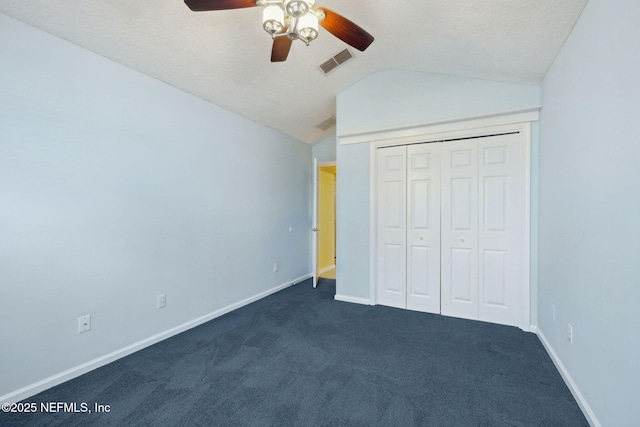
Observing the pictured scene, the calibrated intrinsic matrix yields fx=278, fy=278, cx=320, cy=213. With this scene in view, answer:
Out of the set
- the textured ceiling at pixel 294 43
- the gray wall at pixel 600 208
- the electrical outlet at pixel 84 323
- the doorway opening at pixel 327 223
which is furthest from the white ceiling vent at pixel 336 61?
the electrical outlet at pixel 84 323

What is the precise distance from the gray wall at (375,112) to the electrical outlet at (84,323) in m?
2.61

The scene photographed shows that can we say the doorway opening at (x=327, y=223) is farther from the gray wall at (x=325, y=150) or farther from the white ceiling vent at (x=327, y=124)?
the white ceiling vent at (x=327, y=124)

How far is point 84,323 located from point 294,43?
2966 millimetres

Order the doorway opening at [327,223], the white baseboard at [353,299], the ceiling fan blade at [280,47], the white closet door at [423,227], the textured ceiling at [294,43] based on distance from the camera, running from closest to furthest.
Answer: the ceiling fan blade at [280,47], the textured ceiling at [294,43], the white closet door at [423,227], the white baseboard at [353,299], the doorway opening at [327,223]

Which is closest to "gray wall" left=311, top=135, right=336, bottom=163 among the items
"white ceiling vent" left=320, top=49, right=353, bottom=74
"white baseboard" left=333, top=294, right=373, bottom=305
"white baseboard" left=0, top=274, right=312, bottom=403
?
"white ceiling vent" left=320, top=49, right=353, bottom=74

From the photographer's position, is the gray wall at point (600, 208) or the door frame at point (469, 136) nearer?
the gray wall at point (600, 208)

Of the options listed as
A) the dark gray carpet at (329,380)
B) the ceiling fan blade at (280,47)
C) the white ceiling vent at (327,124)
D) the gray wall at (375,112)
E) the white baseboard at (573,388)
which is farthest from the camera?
the white ceiling vent at (327,124)

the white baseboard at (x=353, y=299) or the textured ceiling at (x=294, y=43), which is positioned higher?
the textured ceiling at (x=294, y=43)

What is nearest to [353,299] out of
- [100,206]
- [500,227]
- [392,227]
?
[392,227]

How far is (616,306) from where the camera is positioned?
135 cm

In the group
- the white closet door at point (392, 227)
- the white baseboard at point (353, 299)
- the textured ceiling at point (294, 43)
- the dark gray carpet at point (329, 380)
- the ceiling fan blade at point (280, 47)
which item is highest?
the textured ceiling at point (294, 43)

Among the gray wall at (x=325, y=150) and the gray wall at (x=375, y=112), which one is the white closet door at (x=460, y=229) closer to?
the gray wall at (x=375, y=112)

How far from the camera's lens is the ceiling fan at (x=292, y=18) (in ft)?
4.85

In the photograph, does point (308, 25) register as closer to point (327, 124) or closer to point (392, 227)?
point (392, 227)
